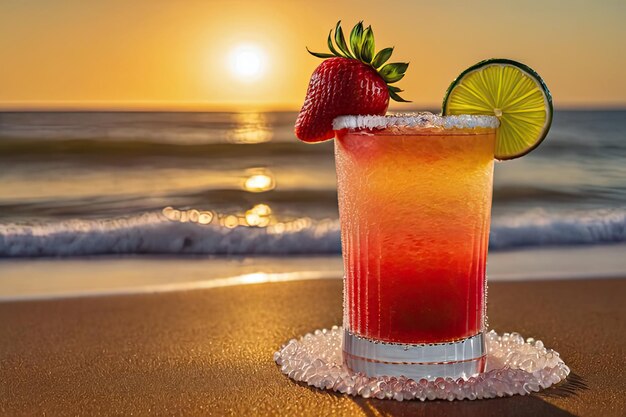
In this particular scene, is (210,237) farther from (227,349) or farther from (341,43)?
(341,43)

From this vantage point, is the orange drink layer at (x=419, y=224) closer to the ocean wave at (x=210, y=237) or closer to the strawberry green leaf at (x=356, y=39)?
the strawberry green leaf at (x=356, y=39)

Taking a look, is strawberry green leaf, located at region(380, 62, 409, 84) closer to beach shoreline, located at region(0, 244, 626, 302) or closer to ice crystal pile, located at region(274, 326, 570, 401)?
ice crystal pile, located at region(274, 326, 570, 401)

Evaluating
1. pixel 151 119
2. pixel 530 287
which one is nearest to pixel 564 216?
pixel 530 287

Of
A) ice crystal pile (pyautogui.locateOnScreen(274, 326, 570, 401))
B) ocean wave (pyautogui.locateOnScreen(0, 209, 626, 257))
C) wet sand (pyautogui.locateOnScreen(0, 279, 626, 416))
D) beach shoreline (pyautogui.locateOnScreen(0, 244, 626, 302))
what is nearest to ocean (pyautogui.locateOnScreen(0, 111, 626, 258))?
ocean wave (pyautogui.locateOnScreen(0, 209, 626, 257))

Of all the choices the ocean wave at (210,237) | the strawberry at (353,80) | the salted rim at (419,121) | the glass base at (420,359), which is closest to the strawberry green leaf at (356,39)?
the strawberry at (353,80)

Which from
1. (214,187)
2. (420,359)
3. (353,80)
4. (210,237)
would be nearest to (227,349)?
(420,359)

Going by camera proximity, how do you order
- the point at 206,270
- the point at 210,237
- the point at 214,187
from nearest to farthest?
1. the point at 206,270
2. the point at 210,237
3. the point at 214,187
